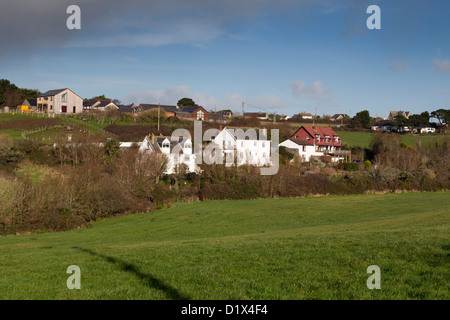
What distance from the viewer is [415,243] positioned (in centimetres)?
1418

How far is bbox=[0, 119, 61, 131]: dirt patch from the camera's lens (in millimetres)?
72656

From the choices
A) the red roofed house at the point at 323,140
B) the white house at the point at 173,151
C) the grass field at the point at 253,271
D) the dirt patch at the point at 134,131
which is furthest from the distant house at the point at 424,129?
the grass field at the point at 253,271

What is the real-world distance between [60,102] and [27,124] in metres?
21.3

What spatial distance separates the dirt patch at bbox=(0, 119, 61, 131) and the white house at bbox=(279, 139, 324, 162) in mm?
43084

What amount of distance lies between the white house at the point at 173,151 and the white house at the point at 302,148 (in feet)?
89.5

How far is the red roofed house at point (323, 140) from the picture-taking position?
3361 inches

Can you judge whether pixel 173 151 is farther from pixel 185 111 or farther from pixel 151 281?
pixel 185 111

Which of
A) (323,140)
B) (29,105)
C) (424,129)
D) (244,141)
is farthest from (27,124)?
Answer: (424,129)

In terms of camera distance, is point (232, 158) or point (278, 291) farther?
point (232, 158)

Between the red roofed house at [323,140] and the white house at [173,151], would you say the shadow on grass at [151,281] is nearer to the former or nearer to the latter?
the white house at [173,151]
